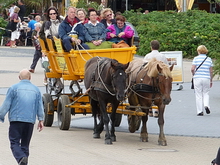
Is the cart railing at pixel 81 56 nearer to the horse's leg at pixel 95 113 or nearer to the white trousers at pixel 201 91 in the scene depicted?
the horse's leg at pixel 95 113

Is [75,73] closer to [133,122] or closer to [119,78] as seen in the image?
[133,122]

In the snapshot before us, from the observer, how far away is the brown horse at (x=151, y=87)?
1090 centimetres

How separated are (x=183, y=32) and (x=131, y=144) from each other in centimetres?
1657

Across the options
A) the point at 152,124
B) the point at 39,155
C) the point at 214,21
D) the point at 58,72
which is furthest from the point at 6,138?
the point at 214,21

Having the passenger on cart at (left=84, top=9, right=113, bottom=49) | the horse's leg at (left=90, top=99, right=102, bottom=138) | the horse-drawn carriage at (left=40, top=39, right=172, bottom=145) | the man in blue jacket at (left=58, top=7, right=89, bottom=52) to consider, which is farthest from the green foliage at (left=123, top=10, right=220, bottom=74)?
the horse's leg at (left=90, top=99, right=102, bottom=138)

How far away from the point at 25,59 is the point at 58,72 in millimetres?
14430

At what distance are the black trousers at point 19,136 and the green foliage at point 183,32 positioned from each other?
1696 centimetres

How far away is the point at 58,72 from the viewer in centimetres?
1344

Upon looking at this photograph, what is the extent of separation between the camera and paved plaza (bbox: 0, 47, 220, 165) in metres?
9.50

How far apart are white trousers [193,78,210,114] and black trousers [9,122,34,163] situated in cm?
665

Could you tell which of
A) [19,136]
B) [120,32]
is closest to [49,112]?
[120,32]

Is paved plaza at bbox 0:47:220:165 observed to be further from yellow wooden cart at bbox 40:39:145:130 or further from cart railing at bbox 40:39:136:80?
cart railing at bbox 40:39:136:80

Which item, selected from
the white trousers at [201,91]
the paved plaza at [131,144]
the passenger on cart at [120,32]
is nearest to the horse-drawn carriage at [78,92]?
the paved plaza at [131,144]

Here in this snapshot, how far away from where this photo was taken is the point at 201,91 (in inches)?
571
